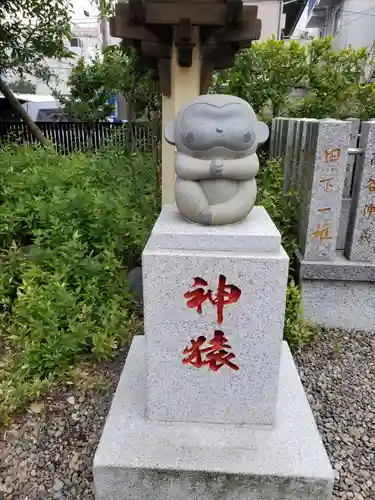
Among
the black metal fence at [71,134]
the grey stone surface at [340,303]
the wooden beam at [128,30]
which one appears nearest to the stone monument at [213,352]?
the grey stone surface at [340,303]

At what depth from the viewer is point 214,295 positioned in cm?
204

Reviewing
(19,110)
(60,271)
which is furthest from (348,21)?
(60,271)

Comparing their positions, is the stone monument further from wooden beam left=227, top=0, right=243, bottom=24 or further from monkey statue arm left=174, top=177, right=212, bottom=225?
wooden beam left=227, top=0, right=243, bottom=24

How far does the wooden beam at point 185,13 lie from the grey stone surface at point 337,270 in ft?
7.53

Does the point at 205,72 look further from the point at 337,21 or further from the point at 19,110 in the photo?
the point at 337,21

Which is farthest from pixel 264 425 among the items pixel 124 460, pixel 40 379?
pixel 40 379

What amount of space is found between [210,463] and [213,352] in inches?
20.4

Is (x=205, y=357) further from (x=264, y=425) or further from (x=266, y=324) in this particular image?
(x=264, y=425)

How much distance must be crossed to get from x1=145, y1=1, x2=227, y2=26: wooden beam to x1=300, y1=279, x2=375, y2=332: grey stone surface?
2.46m

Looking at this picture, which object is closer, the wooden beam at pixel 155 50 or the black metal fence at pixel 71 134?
the wooden beam at pixel 155 50

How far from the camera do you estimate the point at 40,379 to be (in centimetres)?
281

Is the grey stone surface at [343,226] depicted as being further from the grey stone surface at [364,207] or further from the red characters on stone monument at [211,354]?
the red characters on stone monument at [211,354]

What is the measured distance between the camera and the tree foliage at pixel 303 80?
7043 mm

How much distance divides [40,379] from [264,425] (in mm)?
1515
